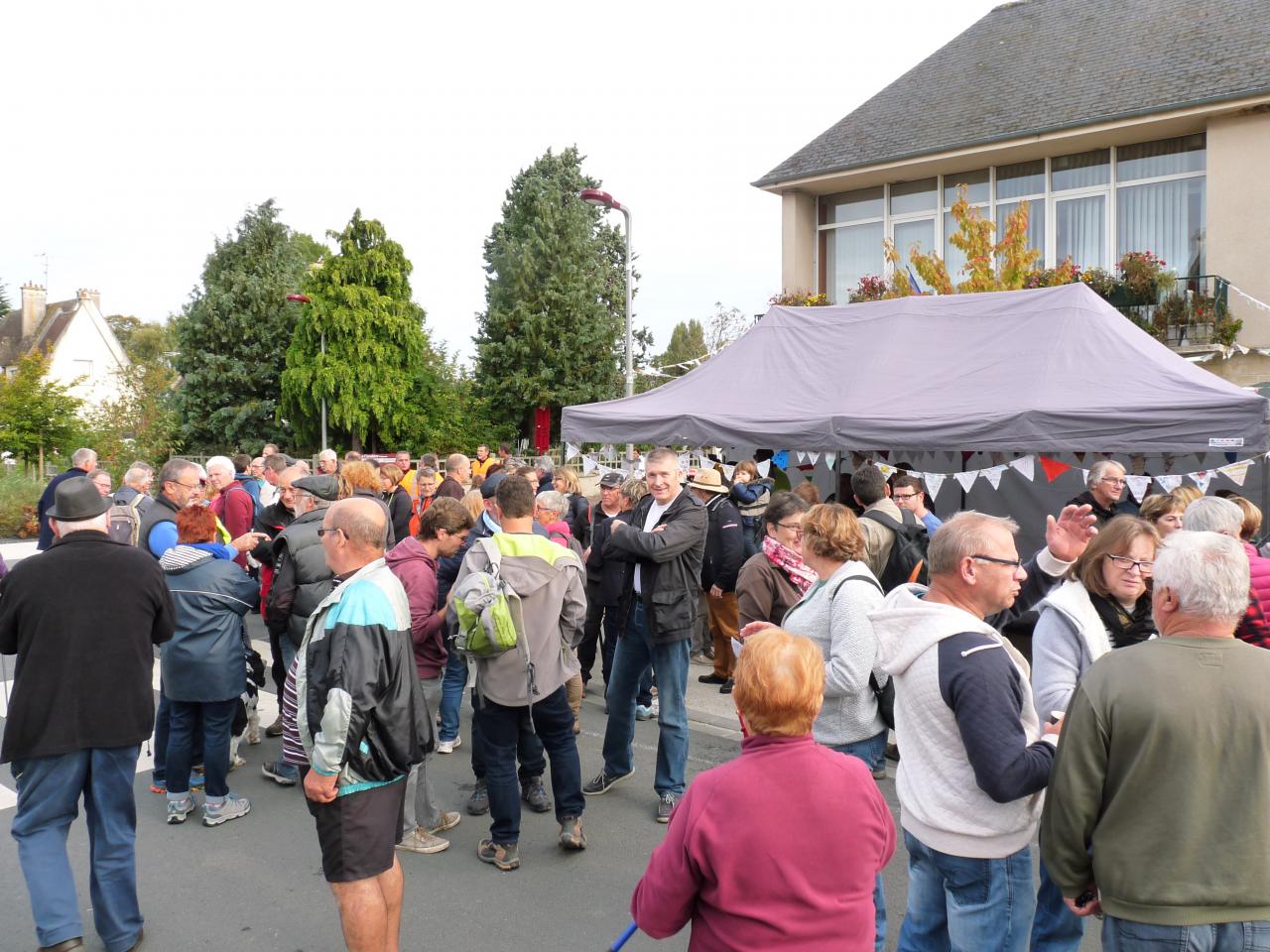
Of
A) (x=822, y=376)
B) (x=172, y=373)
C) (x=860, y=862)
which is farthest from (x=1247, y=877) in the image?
(x=172, y=373)

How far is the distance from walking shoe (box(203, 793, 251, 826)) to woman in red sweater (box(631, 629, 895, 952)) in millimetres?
3799

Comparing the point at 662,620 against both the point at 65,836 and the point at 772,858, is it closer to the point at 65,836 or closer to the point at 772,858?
the point at 65,836

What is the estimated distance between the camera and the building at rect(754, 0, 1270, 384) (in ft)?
52.7

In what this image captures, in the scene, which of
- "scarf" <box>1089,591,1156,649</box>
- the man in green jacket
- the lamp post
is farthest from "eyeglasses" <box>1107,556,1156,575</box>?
the lamp post

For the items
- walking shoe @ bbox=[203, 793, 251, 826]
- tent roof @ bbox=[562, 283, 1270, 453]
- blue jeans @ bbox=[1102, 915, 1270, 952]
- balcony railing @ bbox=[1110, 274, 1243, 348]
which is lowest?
walking shoe @ bbox=[203, 793, 251, 826]

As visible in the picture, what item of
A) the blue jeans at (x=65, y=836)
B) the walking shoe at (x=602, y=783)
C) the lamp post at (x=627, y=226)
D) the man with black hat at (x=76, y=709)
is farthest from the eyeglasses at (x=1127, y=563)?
the lamp post at (x=627, y=226)

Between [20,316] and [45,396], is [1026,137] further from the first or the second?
[20,316]

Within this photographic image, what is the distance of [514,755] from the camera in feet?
15.2

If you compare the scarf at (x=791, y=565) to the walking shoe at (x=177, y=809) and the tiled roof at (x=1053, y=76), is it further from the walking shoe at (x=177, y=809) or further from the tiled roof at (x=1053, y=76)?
the tiled roof at (x=1053, y=76)

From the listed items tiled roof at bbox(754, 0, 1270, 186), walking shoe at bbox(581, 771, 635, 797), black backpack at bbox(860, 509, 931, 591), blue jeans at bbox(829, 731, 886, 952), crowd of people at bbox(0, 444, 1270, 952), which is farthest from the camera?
tiled roof at bbox(754, 0, 1270, 186)

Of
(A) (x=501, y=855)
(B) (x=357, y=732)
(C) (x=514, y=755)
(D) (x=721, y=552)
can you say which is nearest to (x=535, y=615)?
(C) (x=514, y=755)

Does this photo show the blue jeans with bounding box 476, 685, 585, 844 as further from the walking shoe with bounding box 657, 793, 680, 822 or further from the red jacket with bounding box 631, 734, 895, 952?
the red jacket with bounding box 631, 734, 895, 952

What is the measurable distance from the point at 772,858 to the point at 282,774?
453 cm

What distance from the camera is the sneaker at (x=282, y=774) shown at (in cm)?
571
